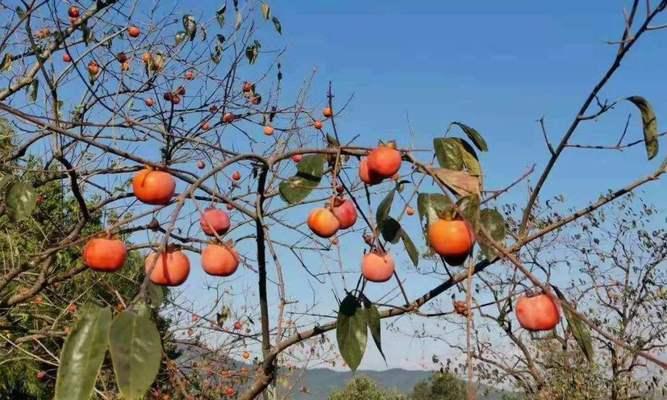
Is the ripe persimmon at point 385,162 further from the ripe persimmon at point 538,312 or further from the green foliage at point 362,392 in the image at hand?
the green foliage at point 362,392

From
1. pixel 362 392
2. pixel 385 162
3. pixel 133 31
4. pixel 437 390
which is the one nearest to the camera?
pixel 385 162

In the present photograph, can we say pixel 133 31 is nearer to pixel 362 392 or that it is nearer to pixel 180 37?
pixel 180 37

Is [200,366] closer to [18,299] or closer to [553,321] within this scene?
[18,299]

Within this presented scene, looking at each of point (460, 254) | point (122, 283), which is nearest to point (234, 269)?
point (460, 254)

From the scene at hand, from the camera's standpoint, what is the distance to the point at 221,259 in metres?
0.85

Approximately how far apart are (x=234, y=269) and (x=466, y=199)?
288 mm

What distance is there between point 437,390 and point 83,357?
16539mm

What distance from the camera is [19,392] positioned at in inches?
328

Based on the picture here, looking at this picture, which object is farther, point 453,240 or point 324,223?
point 324,223

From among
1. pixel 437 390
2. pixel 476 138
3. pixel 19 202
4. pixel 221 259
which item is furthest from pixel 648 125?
pixel 437 390

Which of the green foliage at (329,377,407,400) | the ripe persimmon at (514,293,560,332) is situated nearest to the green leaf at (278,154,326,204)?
the ripe persimmon at (514,293,560,332)

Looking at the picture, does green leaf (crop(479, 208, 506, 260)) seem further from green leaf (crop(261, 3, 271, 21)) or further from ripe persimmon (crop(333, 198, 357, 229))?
green leaf (crop(261, 3, 271, 21))

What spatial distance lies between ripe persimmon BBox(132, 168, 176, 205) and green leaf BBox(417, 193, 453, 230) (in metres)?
0.30

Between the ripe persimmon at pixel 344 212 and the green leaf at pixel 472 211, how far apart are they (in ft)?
0.77
